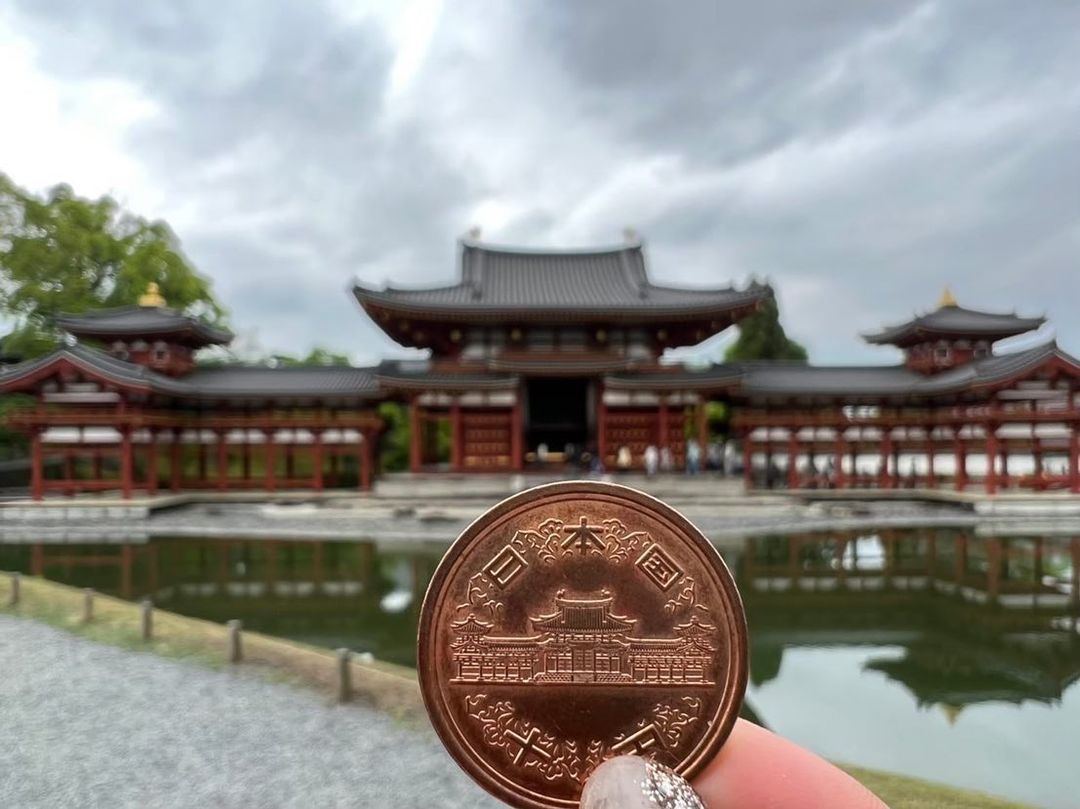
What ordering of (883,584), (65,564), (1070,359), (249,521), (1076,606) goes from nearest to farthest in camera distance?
1. (1076,606)
2. (883,584)
3. (65,564)
4. (249,521)
5. (1070,359)

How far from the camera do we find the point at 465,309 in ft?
74.4

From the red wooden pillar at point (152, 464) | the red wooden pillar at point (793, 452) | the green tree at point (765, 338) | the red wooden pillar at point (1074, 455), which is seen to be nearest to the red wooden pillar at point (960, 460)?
the red wooden pillar at point (1074, 455)

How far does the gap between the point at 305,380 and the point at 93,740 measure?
20571mm

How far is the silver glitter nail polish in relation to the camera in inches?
83.4

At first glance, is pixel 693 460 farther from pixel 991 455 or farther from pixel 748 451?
pixel 991 455

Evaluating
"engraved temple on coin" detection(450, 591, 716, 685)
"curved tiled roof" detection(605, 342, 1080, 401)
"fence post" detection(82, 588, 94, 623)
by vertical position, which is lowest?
"fence post" detection(82, 588, 94, 623)

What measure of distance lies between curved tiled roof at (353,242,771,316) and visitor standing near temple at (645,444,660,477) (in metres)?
5.06

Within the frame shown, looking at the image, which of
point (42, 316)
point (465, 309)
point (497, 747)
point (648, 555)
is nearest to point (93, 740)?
point (497, 747)

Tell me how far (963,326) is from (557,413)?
16.9 metres

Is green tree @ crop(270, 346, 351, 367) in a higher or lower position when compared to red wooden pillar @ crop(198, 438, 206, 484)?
higher

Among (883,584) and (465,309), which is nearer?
(883,584)

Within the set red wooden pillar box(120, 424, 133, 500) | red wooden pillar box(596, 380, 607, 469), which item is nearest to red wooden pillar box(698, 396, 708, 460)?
red wooden pillar box(596, 380, 607, 469)

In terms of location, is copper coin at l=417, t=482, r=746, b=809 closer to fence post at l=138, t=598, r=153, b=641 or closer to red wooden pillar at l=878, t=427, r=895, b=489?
fence post at l=138, t=598, r=153, b=641

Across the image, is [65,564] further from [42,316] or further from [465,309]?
[42,316]
